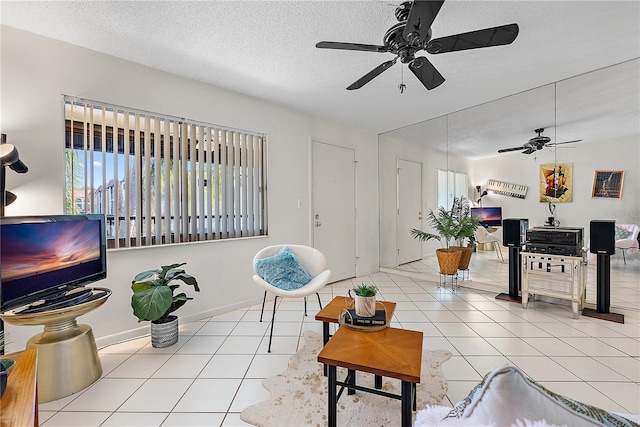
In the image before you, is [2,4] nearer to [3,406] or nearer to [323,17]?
[323,17]

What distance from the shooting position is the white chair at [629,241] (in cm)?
270

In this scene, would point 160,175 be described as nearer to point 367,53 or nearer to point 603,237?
point 367,53

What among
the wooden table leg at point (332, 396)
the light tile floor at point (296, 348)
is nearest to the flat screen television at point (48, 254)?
the light tile floor at point (296, 348)

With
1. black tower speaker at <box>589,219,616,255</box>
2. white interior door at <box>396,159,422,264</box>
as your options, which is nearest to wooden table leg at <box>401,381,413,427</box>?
black tower speaker at <box>589,219,616,255</box>

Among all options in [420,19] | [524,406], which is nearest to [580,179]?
[420,19]

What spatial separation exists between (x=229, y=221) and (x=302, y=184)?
1167 mm

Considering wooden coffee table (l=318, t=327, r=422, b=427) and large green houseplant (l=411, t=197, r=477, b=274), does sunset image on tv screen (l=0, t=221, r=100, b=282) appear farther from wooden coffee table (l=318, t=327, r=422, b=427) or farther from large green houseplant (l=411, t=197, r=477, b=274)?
large green houseplant (l=411, t=197, r=477, b=274)

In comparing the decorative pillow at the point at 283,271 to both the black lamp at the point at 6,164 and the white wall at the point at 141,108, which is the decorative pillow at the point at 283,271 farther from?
the black lamp at the point at 6,164

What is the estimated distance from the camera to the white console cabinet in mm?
2768

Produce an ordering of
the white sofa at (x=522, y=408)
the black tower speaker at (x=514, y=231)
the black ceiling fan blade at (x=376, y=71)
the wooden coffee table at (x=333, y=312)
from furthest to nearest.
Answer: the black tower speaker at (x=514, y=231), the black ceiling fan blade at (x=376, y=71), the wooden coffee table at (x=333, y=312), the white sofa at (x=522, y=408)

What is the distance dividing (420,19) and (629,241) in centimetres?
323

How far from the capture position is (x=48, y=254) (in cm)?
170

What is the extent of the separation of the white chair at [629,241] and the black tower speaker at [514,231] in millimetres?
775

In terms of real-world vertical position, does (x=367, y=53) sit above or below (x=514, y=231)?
above
